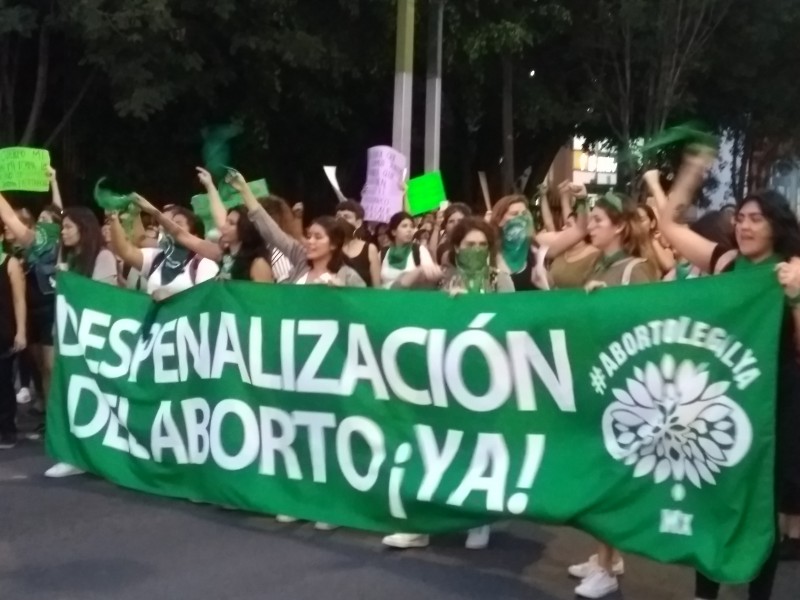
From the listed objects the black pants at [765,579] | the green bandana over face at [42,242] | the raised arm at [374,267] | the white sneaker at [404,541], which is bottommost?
the white sneaker at [404,541]

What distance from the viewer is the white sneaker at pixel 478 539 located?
587 cm

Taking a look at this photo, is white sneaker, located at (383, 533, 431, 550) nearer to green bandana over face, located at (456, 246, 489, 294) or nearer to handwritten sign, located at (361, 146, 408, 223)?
green bandana over face, located at (456, 246, 489, 294)

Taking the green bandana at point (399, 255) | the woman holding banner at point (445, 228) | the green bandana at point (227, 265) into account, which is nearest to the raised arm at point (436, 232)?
the woman holding banner at point (445, 228)

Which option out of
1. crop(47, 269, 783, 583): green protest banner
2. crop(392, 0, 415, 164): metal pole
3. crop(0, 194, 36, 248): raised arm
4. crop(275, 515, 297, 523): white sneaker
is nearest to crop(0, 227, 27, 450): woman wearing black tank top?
crop(0, 194, 36, 248): raised arm

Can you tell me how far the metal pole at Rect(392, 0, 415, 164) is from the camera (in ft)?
47.3

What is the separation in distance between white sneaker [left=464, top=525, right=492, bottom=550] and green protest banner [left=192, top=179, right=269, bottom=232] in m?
2.24

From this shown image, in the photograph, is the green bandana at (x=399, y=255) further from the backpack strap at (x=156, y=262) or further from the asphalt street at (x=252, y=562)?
the asphalt street at (x=252, y=562)

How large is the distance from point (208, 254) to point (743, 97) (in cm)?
2154

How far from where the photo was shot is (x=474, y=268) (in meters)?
5.68

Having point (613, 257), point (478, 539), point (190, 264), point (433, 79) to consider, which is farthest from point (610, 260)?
point (433, 79)

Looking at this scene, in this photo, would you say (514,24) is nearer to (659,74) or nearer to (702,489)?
(659,74)

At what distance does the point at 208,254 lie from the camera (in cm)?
717

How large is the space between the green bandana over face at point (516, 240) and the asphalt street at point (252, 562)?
4.60ft

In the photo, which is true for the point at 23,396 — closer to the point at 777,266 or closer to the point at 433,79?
the point at 777,266
